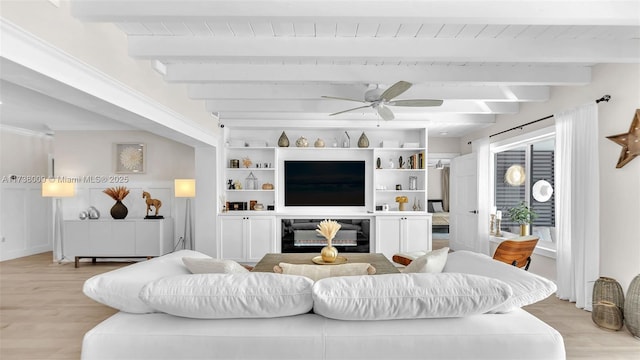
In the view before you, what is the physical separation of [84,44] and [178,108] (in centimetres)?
170

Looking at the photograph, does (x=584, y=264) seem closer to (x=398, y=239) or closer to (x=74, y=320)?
(x=398, y=239)

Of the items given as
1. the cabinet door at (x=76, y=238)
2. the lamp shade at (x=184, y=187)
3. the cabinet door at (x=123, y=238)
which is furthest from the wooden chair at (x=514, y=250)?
the cabinet door at (x=76, y=238)

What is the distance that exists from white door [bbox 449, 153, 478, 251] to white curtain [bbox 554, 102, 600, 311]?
2050 millimetres

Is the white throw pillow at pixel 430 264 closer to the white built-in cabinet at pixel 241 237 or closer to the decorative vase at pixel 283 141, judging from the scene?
the white built-in cabinet at pixel 241 237

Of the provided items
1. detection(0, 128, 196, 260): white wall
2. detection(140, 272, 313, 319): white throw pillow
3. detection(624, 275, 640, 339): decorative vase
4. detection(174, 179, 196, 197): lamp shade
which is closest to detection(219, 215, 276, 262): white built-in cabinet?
detection(174, 179, 196, 197): lamp shade

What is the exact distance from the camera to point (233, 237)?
19.3ft

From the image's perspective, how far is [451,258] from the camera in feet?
8.14

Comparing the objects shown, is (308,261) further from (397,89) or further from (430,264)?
(397,89)

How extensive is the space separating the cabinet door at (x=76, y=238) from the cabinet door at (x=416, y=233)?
5126 mm

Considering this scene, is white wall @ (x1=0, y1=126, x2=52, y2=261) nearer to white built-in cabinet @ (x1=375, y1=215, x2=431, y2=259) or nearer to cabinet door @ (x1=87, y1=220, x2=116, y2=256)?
cabinet door @ (x1=87, y1=220, x2=116, y2=256)

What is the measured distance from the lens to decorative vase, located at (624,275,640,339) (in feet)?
9.29

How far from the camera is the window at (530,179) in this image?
4.95 metres

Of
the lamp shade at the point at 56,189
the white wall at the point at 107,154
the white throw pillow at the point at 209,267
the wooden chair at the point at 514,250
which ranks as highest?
the white wall at the point at 107,154

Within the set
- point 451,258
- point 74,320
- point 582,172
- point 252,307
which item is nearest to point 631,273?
point 582,172
